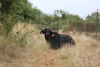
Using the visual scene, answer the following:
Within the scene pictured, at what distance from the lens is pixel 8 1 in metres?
13.0

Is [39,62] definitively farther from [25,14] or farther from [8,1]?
[25,14]

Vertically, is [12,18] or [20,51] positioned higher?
[12,18]

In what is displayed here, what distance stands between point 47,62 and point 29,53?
1481 millimetres

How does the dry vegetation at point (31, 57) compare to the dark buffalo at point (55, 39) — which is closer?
the dry vegetation at point (31, 57)

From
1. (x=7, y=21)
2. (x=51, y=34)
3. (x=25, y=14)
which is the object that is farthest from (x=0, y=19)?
(x=25, y=14)

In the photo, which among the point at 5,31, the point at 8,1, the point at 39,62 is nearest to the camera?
the point at 39,62

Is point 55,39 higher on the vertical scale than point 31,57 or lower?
higher

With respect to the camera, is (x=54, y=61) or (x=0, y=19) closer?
(x=54, y=61)

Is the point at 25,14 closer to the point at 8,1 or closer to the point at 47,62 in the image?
the point at 8,1

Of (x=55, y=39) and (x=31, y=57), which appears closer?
(x=31, y=57)

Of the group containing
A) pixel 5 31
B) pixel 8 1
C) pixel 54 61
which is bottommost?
pixel 54 61

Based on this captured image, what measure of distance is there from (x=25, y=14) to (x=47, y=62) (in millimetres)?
16289

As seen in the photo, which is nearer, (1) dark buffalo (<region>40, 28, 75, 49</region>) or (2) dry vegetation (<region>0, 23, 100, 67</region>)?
(2) dry vegetation (<region>0, 23, 100, 67</region>)

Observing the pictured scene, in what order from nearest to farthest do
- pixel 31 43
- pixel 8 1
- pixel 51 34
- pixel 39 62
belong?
pixel 39 62 → pixel 8 1 → pixel 31 43 → pixel 51 34
